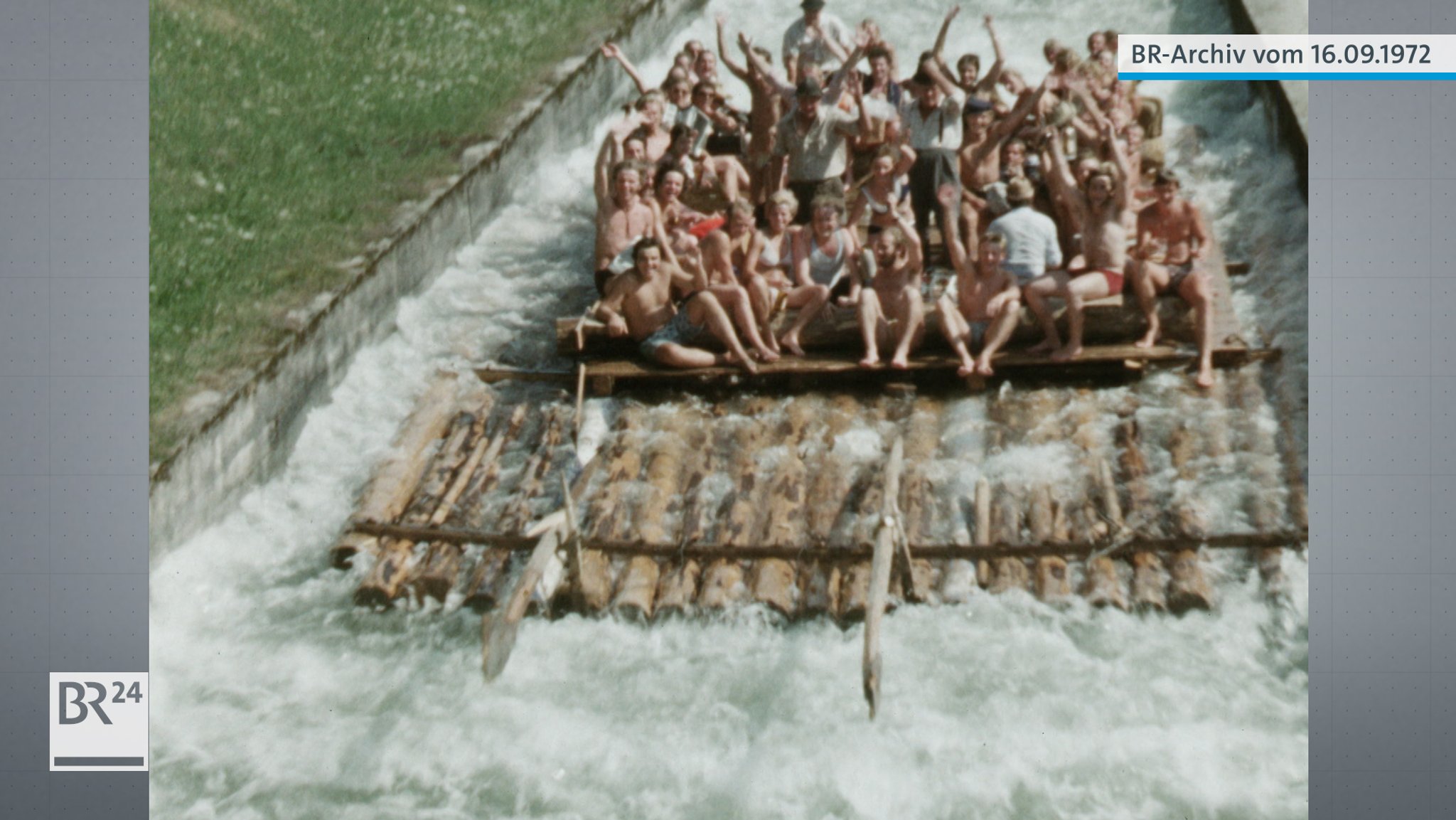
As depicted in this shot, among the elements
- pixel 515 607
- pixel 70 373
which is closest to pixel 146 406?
pixel 70 373

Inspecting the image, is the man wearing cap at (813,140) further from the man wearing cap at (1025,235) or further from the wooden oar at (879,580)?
the wooden oar at (879,580)

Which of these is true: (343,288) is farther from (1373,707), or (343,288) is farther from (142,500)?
(1373,707)

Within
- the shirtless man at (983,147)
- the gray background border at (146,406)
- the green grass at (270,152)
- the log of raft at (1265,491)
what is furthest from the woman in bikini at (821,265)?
the green grass at (270,152)

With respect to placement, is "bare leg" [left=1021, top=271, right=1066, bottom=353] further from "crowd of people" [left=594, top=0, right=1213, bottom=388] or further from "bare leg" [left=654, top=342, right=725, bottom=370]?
"bare leg" [left=654, top=342, right=725, bottom=370]

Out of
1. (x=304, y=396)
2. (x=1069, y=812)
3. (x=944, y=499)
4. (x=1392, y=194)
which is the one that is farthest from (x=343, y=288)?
(x=1392, y=194)

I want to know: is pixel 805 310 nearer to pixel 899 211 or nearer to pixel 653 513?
pixel 899 211

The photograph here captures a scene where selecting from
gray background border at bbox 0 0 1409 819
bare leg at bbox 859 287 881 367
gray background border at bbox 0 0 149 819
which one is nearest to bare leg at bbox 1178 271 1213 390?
gray background border at bbox 0 0 1409 819
